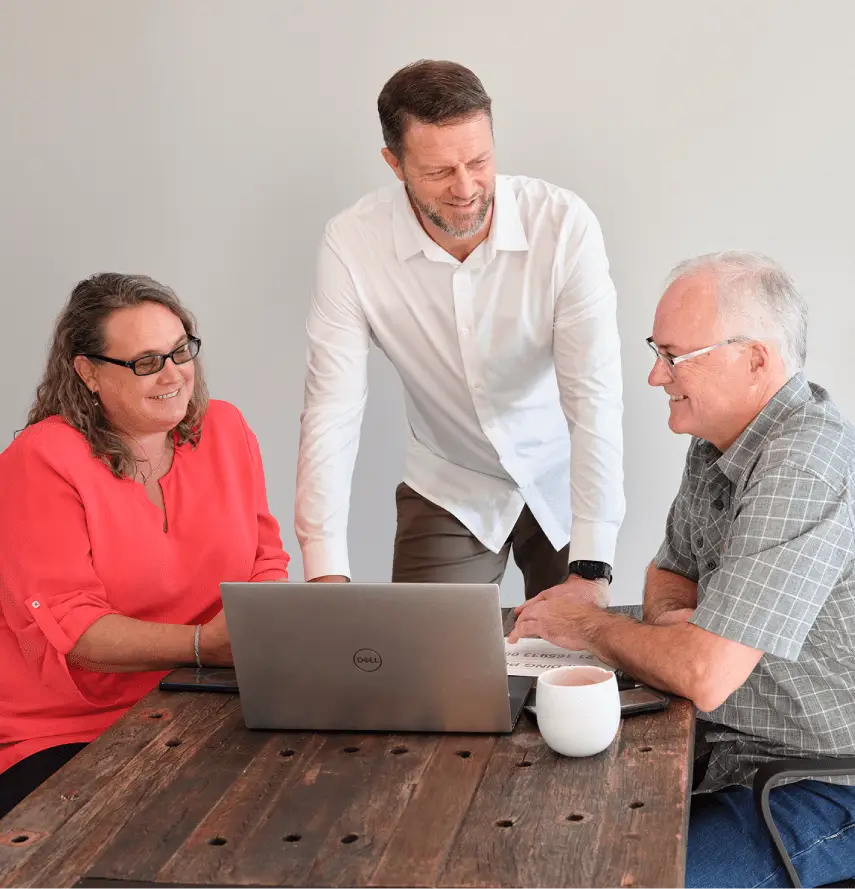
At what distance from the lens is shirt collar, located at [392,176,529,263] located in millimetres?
2498

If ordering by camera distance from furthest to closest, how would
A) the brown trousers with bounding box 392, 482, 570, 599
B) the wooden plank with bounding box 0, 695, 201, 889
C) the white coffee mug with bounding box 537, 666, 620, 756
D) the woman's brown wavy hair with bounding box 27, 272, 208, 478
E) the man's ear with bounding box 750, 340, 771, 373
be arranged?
the brown trousers with bounding box 392, 482, 570, 599 → the woman's brown wavy hair with bounding box 27, 272, 208, 478 → the man's ear with bounding box 750, 340, 771, 373 → the white coffee mug with bounding box 537, 666, 620, 756 → the wooden plank with bounding box 0, 695, 201, 889

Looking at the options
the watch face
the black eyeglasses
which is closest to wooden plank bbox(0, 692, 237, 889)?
the black eyeglasses

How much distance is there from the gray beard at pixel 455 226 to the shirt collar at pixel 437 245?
8cm

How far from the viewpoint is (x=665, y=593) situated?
2023mm

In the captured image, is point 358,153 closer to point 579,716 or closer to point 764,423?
point 764,423

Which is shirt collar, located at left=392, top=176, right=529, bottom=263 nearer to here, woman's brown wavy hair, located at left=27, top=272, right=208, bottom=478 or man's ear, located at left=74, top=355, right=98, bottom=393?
woman's brown wavy hair, located at left=27, top=272, right=208, bottom=478

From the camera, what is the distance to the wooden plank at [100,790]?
4.25 feet

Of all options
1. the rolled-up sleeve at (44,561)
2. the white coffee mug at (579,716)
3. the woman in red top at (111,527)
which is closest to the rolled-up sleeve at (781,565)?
the white coffee mug at (579,716)

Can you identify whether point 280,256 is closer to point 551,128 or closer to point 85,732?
point 551,128

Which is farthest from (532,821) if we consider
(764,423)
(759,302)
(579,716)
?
(759,302)

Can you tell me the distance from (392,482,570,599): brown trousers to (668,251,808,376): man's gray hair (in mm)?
1072

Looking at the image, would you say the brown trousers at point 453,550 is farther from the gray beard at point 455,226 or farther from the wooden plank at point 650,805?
the wooden plank at point 650,805

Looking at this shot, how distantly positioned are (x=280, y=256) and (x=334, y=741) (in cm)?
187

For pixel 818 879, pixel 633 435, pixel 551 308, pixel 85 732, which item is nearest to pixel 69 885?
pixel 85 732
